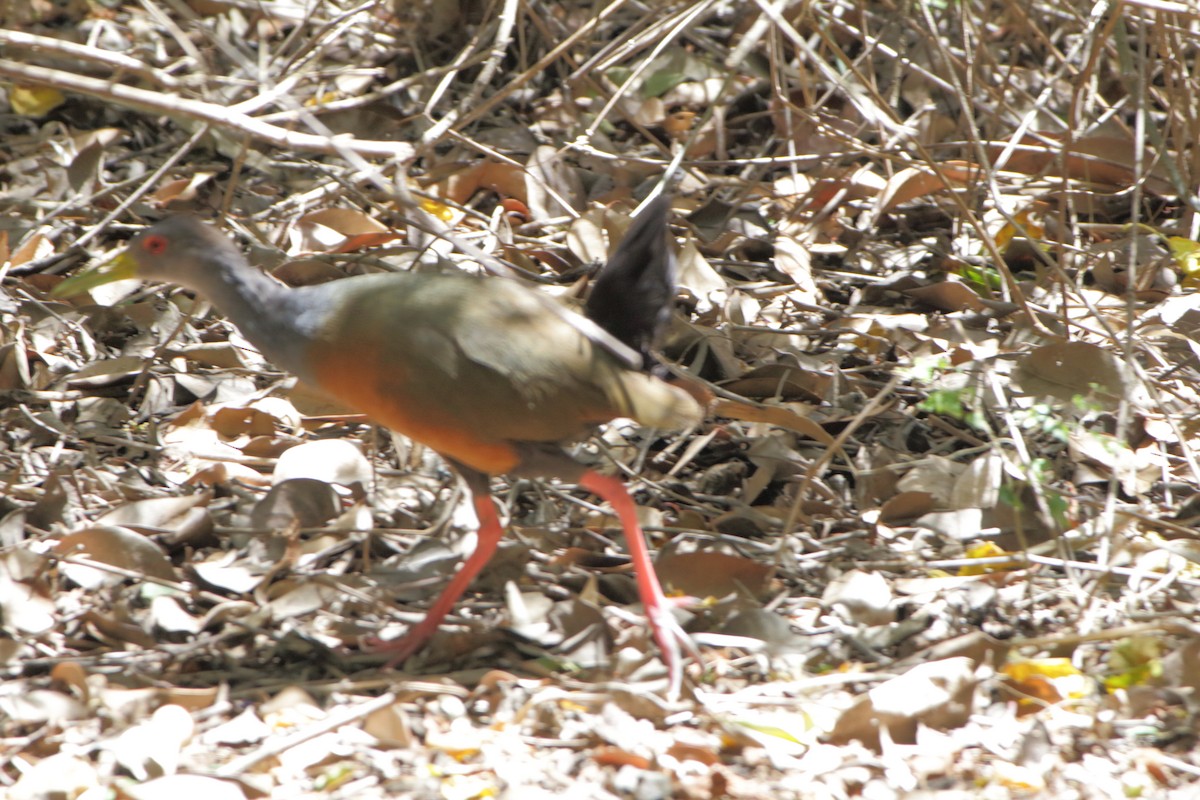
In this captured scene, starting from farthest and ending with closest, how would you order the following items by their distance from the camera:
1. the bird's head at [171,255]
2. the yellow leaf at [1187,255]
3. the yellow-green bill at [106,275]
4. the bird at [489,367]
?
the yellow leaf at [1187,255] < the yellow-green bill at [106,275] < the bird's head at [171,255] < the bird at [489,367]

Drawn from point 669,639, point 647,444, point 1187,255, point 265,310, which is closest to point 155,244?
point 265,310

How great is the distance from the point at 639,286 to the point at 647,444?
2.83ft

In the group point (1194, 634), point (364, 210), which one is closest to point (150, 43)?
point (364, 210)

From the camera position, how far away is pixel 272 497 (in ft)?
12.8

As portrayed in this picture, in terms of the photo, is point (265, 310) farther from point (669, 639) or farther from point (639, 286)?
point (669, 639)

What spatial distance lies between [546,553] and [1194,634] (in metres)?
1.79

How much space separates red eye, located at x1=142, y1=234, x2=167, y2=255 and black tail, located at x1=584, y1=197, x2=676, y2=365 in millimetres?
1333

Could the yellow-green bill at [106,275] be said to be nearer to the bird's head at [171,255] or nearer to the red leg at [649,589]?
the bird's head at [171,255]

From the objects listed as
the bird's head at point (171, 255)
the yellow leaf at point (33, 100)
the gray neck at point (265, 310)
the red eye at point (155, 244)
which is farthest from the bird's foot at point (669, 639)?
the yellow leaf at point (33, 100)

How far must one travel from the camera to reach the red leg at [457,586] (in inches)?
135

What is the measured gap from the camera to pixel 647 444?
14.0ft

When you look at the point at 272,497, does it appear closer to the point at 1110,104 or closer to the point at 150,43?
the point at 150,43

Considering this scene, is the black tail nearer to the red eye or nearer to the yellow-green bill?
the red eye

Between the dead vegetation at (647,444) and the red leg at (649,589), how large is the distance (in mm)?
86
